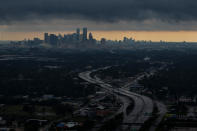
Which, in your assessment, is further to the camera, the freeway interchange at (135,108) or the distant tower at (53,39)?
the distant tower at (53,39)

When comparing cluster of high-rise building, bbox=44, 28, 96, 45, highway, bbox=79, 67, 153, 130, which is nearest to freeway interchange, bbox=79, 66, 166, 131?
highway, bbox=79, 67, 153, 130

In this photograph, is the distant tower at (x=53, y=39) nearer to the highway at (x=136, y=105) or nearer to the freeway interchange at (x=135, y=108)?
the highway at (x=136, y=105)

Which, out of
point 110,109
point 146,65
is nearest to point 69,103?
point 110,109

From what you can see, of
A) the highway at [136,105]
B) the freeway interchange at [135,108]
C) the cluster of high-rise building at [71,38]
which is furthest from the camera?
the cluster of high-rise building at [71,38]

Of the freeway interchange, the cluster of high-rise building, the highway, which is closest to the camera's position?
the freeway interchange

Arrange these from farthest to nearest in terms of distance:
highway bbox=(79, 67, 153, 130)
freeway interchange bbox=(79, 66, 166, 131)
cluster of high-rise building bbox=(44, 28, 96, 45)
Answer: cluster of high-rise building bbox=(44, 28, 96, 45) → highway bbox=(79, 67, 153, 130) → freeway interchange bbox=(79, 66, 166, 131)

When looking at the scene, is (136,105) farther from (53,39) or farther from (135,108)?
(53,39)

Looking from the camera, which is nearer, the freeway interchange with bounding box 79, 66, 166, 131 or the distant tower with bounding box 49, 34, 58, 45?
the freeway interchange with bounding box 79, 66, 166, 131

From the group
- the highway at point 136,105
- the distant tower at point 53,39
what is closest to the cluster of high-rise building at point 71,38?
the distant tower at point 53,39

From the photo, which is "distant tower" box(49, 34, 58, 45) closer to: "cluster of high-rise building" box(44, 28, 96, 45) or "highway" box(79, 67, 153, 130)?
"cluster of high-rise building" box(44, 28, 96, 45)

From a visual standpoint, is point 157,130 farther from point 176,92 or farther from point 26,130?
point 176,92

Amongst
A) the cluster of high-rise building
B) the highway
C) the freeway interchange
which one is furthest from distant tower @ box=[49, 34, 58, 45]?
the freeway interchange

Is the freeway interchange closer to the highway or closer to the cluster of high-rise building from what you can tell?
the highway
